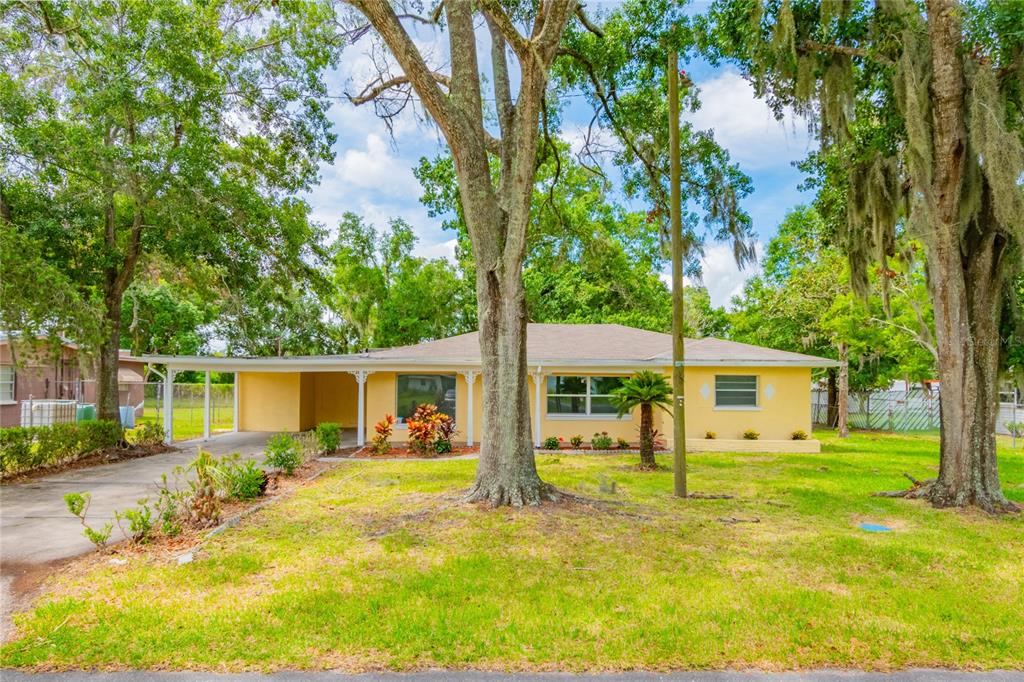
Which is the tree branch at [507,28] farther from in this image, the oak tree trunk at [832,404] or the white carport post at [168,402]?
the oak tree trunk at [832,404]

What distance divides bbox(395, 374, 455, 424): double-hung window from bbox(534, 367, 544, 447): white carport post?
2.45 metres

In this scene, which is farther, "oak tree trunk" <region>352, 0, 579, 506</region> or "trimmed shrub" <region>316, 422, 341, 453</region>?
"trimmed shrub" <region>316, 422, 341, 453</region>

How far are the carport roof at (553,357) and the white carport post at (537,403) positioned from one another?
1.33ft

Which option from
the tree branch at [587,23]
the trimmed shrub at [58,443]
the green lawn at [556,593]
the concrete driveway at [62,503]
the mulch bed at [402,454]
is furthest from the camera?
the mulch bed at [402,454]

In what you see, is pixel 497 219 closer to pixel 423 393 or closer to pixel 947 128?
pixel 947 128

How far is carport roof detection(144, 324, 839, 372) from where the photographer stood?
14.4 meters

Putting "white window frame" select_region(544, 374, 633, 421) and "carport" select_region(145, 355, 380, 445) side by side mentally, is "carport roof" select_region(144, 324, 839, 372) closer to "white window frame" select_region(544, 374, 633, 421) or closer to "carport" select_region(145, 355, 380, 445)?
"carport" select_region(145, 355, 380, 445)

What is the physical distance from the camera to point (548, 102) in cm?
1080

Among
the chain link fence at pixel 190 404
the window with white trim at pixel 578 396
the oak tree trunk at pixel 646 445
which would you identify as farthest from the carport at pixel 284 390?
the oak tree trunk at pixel 646 445

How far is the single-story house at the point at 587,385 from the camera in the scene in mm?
14703

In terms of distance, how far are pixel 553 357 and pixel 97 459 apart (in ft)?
34.9

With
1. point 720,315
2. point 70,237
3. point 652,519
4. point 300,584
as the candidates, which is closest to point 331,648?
point 300,584

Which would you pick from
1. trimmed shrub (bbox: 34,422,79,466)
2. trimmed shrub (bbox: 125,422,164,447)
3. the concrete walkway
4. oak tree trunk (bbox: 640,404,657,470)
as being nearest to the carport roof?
trimmed shrub (bbox: 125,422,164,447)

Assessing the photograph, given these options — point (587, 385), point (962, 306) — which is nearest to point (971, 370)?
point (962, 306)
